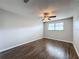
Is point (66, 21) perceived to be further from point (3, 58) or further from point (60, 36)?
point (3, 58)

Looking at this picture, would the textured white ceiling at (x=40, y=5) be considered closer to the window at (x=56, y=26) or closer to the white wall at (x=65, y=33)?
the white wall at (x=65, y=33)

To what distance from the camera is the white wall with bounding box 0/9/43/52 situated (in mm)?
3168

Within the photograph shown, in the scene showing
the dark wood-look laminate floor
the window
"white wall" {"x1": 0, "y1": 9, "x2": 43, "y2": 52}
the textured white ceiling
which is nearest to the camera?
the textured white ceiling

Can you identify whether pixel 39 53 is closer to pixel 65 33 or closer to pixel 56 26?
pixel 65 33

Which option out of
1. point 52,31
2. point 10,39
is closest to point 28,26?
point 10,39

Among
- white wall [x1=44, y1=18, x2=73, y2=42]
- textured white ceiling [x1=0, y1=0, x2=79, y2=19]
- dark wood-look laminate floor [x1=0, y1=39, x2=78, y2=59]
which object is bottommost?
dark wood-look laminate floor [x1=0, y1=39, x2=78, y2=59]

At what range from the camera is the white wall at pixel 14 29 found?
317 centimetres

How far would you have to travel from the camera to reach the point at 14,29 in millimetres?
3730

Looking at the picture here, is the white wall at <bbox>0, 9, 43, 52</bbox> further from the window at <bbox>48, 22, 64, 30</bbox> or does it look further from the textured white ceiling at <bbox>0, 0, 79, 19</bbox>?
the window at <bbox>48, 22, 64, 30</bbox>

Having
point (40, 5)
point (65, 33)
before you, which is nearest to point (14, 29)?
point (40, 5)

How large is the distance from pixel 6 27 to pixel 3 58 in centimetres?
162

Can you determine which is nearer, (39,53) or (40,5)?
(40,5)

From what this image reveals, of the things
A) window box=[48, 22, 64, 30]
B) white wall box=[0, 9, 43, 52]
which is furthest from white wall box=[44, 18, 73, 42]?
white wall box=[0, 9, 43, 52]

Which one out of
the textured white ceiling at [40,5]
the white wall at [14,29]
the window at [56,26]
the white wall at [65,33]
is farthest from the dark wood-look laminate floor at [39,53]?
the window at [56,26]
